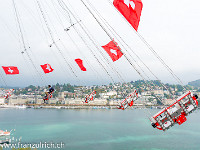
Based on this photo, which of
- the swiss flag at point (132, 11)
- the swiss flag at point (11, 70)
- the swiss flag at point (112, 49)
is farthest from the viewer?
the swiss flag at point (11, 70)

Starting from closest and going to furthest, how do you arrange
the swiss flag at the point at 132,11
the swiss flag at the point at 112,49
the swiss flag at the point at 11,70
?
1. the swiss flag at the point at 132,11
2. the swiss flag at the point at 112,49
3. the swiss flag at the point at 11,70

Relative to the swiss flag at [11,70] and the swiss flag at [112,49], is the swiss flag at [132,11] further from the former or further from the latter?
the swiss flag at [11,70]

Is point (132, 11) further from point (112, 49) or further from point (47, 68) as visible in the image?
point (47, 68)

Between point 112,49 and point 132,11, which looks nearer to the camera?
point 132,11

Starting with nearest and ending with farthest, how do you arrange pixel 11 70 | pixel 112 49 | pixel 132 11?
pixel 132 11 → pixel 112 49 → pixel 11 70

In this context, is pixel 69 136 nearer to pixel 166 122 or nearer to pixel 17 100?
pixel 166 122

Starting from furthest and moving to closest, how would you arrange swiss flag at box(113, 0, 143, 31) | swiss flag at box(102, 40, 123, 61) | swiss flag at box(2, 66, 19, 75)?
1. swiss flag at box(2, 66, 19, 75)
2. swiss flag at box(102, 40, 123, 61)
3. swiss flag at box(113, 0, 143, 31)

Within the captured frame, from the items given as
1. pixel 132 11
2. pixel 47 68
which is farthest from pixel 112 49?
pixel 47 68

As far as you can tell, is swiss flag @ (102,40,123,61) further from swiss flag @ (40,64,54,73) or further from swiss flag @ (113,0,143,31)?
swiss flag @ (40,64,54,73)

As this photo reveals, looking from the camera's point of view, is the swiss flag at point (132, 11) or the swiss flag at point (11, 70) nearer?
the swiss flag at point (132, 11)

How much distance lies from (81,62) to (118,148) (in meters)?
26.9

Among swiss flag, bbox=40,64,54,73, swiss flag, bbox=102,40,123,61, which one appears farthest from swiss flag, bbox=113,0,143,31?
swiss flag, bbox=40,64,54,73

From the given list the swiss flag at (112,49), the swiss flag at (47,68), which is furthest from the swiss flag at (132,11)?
the swiss flag at (47,68)

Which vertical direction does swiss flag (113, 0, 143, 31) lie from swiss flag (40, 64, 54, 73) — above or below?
below
